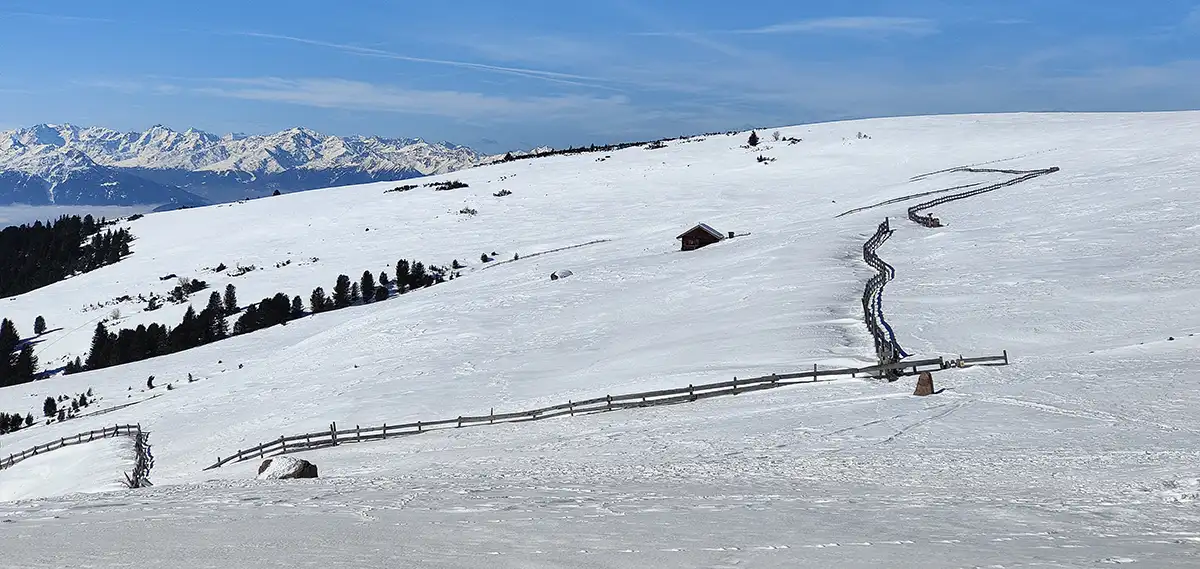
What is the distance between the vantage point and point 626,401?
2917 centimetres

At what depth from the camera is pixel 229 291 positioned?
79688mm

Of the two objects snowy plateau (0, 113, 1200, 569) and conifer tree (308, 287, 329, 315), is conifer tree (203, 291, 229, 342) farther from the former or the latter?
conifer tree (308, 287, 329, 315)

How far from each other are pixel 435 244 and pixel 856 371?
6995 centimetres

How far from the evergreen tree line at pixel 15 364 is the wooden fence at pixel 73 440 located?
27.9m

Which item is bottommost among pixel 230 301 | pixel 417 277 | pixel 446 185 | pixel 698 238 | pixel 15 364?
pixel 15 364

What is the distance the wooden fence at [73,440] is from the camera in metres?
38.1

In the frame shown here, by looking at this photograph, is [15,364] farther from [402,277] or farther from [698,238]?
[698,238]

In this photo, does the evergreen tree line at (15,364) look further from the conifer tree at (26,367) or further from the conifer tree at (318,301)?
the conifer tree at (318,301)

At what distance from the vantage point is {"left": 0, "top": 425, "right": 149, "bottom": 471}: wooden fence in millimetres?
38125

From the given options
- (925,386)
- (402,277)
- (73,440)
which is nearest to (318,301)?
(402,277)

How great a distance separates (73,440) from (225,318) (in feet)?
123

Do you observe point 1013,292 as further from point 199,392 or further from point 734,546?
point 199,392

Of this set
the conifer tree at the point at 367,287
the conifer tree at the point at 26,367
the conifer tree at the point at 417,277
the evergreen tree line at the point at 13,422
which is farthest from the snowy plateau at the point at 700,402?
the conifer tree at the point at 367,287

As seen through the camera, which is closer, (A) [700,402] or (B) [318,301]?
(A) [700,402]
